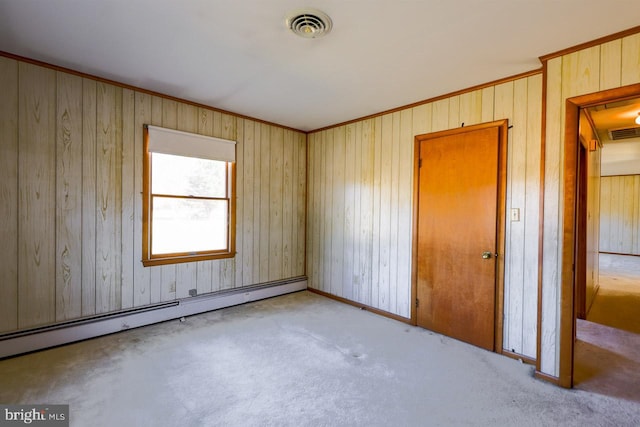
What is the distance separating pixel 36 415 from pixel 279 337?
1.85 meters

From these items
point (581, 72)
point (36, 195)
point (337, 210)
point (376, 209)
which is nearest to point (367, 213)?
point (376, 209)

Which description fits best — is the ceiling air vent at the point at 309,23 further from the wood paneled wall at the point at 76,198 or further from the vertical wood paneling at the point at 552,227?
the wood paneled wall at the point at 76,198

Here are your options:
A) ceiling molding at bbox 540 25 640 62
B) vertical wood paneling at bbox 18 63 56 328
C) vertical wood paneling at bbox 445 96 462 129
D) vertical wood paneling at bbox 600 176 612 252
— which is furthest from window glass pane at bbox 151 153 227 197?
vertical wood paneling at bbox 600 176 612 252

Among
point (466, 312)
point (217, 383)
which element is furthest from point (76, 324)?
point (466, 312)

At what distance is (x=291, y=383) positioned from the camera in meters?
2.31

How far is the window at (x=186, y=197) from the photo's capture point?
340 centimetres

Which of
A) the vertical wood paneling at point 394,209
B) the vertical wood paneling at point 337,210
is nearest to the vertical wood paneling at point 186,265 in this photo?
the vertical wood paneling at point 337,210

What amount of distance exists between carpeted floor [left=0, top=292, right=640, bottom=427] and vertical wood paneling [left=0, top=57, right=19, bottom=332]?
496 millimetres

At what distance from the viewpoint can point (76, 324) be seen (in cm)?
290

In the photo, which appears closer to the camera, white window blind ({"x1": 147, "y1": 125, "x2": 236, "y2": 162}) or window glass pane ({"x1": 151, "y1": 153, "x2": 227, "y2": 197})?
white window blind ({"x1": 147, "y1": 125, "x2": 236, "y2": 162})

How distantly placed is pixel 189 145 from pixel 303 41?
2018mm

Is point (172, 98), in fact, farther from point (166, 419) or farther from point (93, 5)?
point (166, 419)

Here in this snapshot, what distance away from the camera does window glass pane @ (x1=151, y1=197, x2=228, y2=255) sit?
11.5 feet

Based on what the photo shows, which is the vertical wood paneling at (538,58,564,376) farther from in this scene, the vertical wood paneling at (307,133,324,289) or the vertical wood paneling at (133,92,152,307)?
the vertical wood paneling at (133,92,152,307)
